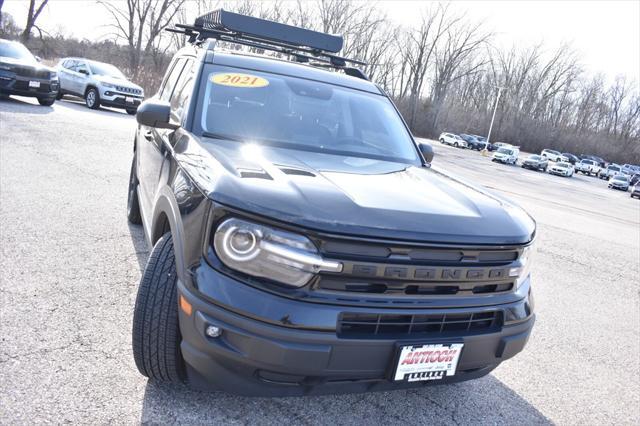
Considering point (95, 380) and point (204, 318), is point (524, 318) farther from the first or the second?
point (95, 380)

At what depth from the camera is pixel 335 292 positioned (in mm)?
1964

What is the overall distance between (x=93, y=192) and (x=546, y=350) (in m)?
5.51

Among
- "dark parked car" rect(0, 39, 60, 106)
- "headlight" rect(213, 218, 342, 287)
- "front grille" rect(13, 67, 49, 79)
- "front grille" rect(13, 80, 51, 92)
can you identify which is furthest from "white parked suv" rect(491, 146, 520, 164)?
"headlight" rect(213, 218, 342, 287)

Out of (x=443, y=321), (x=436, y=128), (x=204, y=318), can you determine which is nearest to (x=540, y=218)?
(x=443, y=321)

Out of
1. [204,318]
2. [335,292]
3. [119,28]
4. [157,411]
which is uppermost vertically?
[119,28]

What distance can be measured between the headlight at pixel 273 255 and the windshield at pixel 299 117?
3.72ft

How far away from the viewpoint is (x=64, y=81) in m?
18.7

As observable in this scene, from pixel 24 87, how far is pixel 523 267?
15.7 meters

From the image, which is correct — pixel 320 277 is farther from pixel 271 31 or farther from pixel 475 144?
pixel 475 144

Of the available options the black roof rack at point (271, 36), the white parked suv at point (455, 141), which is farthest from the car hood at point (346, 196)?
the white parked suv at point (455, 141)

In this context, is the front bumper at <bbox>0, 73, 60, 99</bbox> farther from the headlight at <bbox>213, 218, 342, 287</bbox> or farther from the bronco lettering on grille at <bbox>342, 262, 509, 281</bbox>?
the bronco lettering on grille at <bbox>342, 262, 509, 281</bbox>

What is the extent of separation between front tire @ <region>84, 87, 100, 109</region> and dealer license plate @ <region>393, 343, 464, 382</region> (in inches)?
711

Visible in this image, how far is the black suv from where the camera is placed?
6.27 feet

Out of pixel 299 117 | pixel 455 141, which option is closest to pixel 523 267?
pixel 299 117
